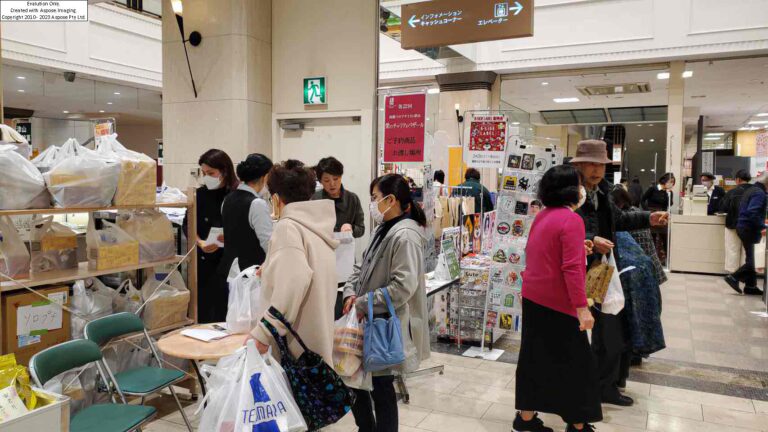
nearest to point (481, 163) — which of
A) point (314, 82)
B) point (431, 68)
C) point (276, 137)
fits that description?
point (314, 82)

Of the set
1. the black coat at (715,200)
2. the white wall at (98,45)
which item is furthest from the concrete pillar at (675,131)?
the white wall at (98,45)

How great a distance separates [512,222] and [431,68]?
6.19 m

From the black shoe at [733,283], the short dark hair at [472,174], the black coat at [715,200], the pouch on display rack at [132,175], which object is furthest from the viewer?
the black coat at [715,200]

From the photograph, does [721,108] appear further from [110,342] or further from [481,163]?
[110,342]

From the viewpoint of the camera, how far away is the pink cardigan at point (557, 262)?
2.71 meters

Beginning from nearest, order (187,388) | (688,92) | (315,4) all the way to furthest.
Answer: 1. (187,388)
2. (315,4)
3. (688,92)

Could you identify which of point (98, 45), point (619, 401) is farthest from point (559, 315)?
point (98, 45)

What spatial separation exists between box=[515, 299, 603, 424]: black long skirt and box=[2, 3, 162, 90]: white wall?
8.65m

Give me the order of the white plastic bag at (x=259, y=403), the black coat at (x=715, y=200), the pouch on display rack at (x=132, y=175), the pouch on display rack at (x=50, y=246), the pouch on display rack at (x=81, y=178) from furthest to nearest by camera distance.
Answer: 1. the black coat at (x=715, y=200)
2. the pouch on display rack at (x=132, y=175)
3. the pouch on display rack at (x=50, y=246)
4. the pouch on display rack at (x=81, y=178)
5. the white plastic bag at (x=259, y=403)

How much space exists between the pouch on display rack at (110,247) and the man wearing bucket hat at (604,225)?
2753 mm

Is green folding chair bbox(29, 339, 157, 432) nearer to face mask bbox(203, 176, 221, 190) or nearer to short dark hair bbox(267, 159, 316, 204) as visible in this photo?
short dark hair bbox(267, 159, 316, 204)

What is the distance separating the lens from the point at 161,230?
3.56 metres

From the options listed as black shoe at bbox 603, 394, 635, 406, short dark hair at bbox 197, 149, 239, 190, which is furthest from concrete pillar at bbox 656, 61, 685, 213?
short dark hair at bbox 197, 149, 239, 190

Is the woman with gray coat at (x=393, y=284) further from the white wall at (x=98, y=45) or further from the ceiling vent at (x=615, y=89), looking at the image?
the ceiling vent at (x=615, y=89)
